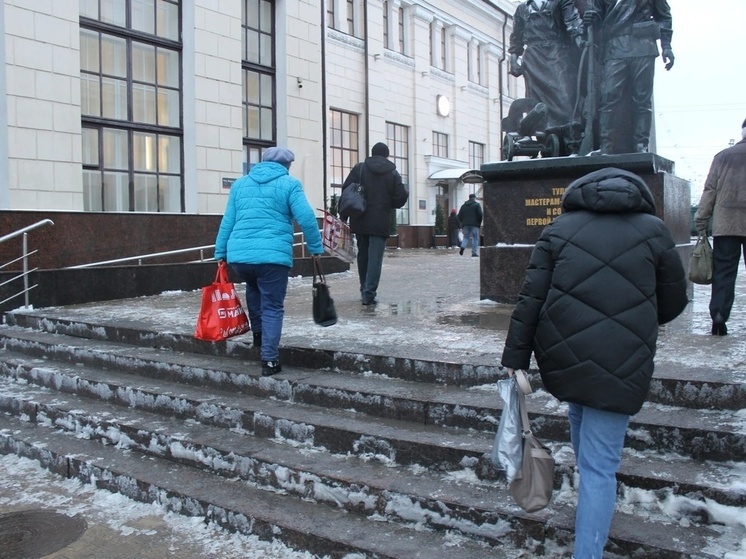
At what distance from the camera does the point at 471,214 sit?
65.2 ft

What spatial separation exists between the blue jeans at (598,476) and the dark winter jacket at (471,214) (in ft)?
55.3

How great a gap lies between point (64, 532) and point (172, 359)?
2.35 metres

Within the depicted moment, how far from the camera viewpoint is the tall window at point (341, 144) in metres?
23.2

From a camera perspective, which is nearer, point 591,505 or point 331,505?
point 591,505

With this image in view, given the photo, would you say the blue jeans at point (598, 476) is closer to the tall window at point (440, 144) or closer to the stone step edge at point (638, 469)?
the stone step edge at point (638, 469)

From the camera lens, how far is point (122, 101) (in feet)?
41.1

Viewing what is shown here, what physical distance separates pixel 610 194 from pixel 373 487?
6.77ft

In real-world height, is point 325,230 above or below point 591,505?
above

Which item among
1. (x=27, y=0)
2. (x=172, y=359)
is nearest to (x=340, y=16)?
(x=27, y=0)

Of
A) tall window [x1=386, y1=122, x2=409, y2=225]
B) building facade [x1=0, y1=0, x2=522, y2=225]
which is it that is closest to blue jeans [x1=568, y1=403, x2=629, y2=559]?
building facade [x1=0, y1=0, x2=522, y2=225]

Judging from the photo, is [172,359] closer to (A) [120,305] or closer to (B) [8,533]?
(B) [8,533]

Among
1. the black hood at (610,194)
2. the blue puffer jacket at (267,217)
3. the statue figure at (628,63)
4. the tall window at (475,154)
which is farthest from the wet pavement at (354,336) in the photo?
the tall window at (475,154)

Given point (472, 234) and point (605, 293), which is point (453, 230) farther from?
point (605, 293)

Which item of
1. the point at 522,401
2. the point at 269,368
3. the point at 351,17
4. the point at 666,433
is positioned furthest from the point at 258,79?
the point at 522,401
